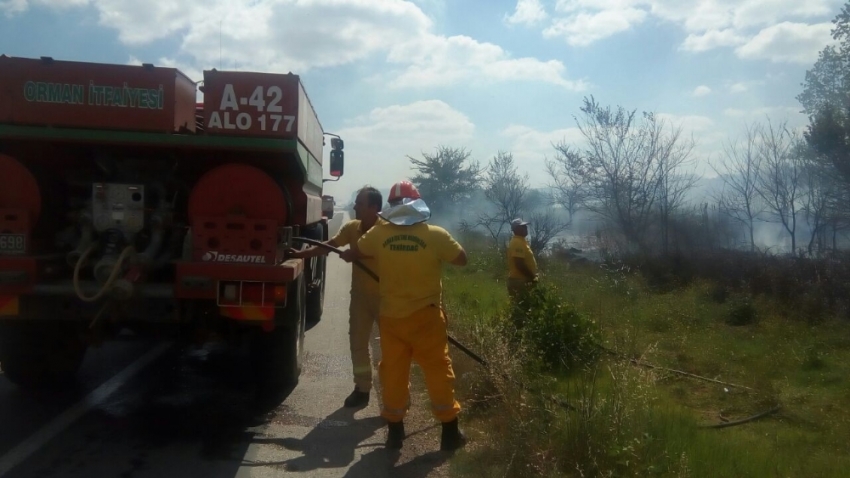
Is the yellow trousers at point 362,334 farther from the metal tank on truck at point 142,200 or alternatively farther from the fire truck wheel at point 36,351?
the fire truck wheel at point 36,351

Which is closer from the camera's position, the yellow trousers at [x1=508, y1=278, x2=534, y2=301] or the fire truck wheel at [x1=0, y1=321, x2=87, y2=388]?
the fire truck wheel at [x1=0, y1=321, x2=87, y2=388]

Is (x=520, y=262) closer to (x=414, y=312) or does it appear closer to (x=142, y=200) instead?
(x=414, y=312)

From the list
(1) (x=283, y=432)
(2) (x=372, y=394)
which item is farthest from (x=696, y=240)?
(1) (x=283, y=432)

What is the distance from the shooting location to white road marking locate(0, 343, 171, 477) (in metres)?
4.98

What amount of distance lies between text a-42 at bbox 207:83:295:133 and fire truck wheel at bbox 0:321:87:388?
222 cm

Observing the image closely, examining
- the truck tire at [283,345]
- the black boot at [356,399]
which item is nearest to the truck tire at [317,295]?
the truck tire at [283,345]

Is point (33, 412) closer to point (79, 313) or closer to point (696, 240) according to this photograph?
point (79, 313)

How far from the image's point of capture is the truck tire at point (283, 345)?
6.46 metres

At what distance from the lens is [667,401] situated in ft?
19.8

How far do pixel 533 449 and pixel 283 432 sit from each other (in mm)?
2115

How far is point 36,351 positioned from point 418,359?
11.1 feet

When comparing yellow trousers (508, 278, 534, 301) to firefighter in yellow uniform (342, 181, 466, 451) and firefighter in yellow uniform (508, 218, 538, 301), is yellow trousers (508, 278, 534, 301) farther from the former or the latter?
firefighter in yellow uniform (342, 181, 466, 451)

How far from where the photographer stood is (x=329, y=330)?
1054 cm

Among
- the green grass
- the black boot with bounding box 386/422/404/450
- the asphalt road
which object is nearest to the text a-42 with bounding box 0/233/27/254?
the asphalt road
